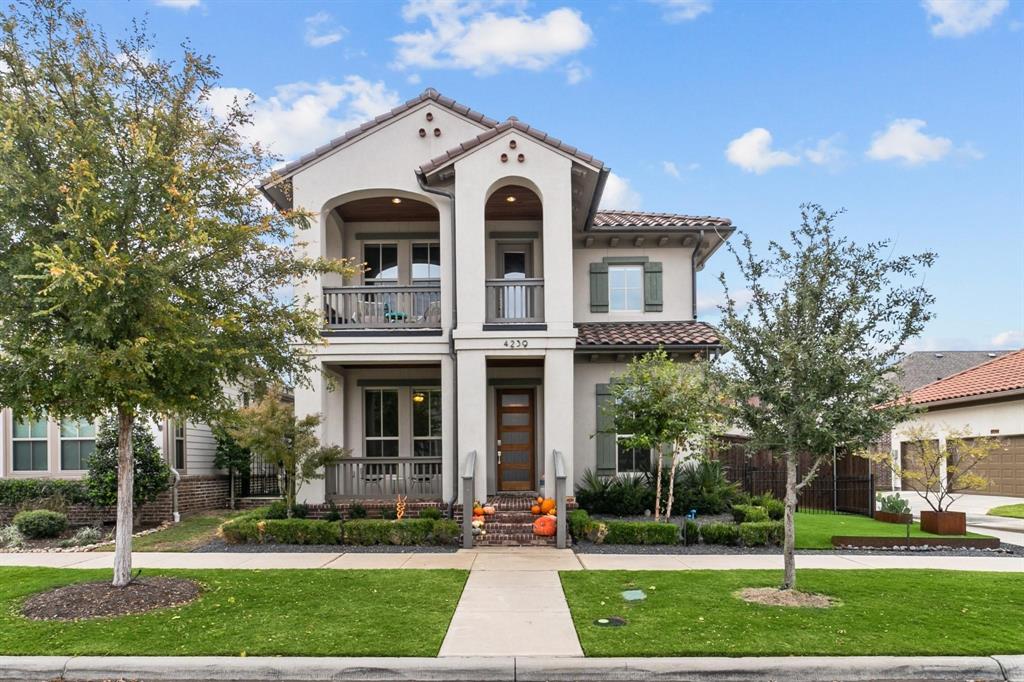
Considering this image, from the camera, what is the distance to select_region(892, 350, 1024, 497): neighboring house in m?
20.6

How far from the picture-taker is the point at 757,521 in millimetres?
12797

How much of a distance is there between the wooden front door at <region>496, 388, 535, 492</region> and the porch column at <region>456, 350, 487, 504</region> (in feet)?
8.17

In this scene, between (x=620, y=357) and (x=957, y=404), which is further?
(x=957, y=404)

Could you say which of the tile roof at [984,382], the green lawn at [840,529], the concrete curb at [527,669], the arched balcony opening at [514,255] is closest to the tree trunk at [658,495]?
the green lawn at [840,529]

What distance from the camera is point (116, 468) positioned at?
47.1ft

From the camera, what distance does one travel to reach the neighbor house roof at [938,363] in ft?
118

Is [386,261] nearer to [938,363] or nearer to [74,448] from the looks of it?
[74,448]

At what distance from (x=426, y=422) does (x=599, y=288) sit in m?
5.43

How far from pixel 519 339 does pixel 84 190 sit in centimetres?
828

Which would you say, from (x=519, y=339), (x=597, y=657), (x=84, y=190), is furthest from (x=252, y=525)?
(x=597, y=657)

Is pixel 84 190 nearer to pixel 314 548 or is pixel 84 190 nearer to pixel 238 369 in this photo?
pixel 238 369

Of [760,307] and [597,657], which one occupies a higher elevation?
[760,307]

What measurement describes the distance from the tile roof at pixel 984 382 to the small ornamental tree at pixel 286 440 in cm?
1732

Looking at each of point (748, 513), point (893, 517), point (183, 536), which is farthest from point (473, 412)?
point (893, 517)
